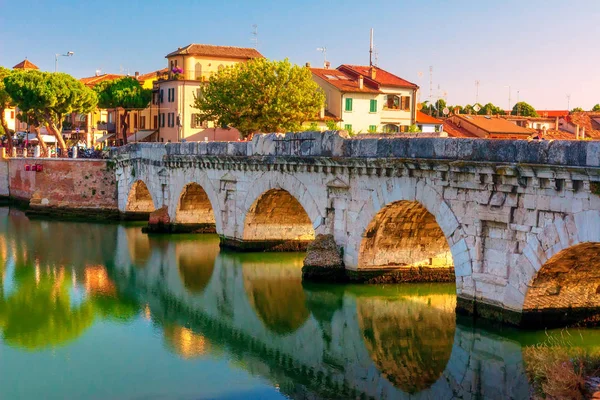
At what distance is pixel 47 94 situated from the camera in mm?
54562

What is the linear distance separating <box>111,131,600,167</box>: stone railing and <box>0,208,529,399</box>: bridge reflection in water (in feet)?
12.9

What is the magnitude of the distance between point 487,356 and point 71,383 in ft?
28.8

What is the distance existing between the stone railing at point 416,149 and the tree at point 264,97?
16051mm

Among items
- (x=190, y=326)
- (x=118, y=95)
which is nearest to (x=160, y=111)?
(x=118, y=95)

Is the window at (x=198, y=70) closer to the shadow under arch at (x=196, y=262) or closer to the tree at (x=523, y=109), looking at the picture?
the shadow under arch at (x=196, y=262)

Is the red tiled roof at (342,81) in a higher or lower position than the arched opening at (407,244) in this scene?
higher

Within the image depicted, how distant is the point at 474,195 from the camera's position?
19406mm

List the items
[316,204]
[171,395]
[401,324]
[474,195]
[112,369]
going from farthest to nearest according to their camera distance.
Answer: [316,204]
[401,324]
[474,195]
[112,369]
[171,395]

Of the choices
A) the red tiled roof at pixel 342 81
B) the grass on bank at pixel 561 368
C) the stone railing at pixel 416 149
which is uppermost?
the red tiled roof at pixel 342 81

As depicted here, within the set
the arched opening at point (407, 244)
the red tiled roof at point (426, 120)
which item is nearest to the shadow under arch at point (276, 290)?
the arched opening at point (407, 244)

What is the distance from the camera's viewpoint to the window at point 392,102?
5916 cm

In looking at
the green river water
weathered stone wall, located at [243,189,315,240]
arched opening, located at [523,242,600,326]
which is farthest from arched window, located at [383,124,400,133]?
arched opening, located at [523,242,600,326]

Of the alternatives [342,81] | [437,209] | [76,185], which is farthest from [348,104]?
[437,209]

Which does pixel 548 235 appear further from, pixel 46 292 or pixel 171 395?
pixel 46 292
